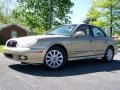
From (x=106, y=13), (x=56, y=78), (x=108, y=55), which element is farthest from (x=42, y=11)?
(x=56, y=78)

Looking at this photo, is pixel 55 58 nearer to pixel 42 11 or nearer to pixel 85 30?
pixel 85 30

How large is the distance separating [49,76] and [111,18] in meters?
29.3

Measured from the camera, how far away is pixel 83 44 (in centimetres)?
970

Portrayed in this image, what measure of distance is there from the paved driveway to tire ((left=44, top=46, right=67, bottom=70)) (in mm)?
220

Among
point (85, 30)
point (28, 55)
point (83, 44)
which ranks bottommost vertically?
point (28, 55)

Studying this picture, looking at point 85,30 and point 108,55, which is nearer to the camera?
point 85,30

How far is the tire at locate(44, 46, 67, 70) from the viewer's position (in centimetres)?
861

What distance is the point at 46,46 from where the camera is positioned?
8.45 meters

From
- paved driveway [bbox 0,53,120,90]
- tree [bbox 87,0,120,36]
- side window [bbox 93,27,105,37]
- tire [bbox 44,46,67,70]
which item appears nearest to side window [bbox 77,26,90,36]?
side window [bbox 93,27,105,37]

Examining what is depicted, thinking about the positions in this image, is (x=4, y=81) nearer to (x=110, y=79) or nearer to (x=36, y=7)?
(x=110, y=79)

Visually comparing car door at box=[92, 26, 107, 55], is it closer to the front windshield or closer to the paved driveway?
the front windshield

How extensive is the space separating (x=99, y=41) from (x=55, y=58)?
2.50 metres

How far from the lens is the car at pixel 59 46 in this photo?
27.1 feet

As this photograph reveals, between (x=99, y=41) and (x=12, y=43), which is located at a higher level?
(x=12, y=43)
